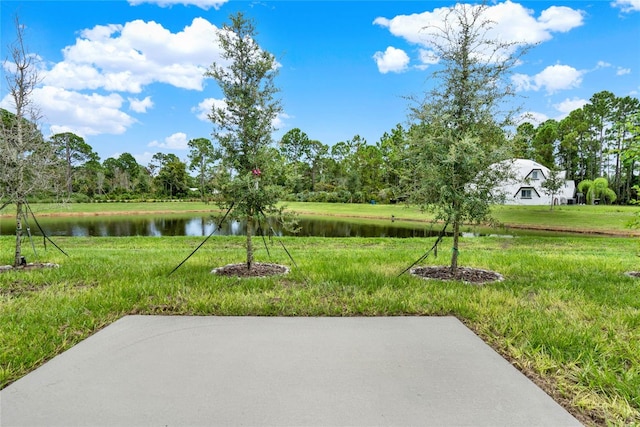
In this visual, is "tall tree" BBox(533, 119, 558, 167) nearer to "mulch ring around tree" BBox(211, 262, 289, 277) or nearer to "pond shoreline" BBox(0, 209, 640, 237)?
"pond shoreline" BBox(0, 209, 640, 237)

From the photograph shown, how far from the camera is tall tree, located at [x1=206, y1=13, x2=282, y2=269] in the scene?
5.44 metres

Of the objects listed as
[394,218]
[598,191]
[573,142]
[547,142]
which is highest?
[547,142]

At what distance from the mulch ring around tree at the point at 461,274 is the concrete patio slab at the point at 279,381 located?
2.02 metres

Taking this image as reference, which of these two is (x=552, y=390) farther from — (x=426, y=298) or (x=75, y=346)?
(x=75, y=346)

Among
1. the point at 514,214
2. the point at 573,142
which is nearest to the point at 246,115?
the point at 514,214

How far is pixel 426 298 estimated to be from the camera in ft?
13.6

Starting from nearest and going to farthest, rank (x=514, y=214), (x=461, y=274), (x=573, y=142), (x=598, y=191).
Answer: (x=461, y=274), (x=514, y=214), (x=598, y=191), (x=573, y=142)

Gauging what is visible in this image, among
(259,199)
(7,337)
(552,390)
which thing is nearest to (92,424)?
(7,337)

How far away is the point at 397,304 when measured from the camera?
3.94m

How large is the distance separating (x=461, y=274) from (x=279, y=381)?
397cm

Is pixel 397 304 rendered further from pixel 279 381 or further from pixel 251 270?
pixel 251 270

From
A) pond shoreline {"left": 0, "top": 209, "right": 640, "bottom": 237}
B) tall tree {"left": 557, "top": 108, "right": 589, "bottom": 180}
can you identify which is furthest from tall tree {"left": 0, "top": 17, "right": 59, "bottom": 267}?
tall tree {"left": 557, "top": 108, "right": 589, "bottom": 180}

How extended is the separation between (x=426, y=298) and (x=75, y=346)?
3599 millimetres

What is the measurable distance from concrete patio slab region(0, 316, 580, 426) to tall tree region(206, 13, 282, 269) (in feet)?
8.25
